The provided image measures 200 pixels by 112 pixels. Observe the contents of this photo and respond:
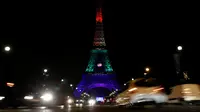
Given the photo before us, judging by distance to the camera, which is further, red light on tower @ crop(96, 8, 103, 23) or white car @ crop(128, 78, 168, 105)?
red light on tower @ crop(96, 8, 103, 23)

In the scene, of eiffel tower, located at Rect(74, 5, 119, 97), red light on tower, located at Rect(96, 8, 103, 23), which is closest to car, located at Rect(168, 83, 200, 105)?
eiffel tower, located at Rect(74, 5, 119, 97)

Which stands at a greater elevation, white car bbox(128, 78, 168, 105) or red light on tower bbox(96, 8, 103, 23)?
red light on tower bbox(96, 8, 103, 23)

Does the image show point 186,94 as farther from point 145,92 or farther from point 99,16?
point 99,16

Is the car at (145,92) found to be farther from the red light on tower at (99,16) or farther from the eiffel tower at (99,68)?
Result: the red light on tower at (99,16)

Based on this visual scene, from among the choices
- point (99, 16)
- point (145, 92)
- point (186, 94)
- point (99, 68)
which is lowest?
point (145, 92)

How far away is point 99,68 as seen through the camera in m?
117

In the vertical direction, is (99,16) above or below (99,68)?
above

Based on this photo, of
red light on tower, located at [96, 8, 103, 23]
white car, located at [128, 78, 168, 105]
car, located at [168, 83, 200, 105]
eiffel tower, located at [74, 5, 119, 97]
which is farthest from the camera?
red light on tower, located at [96, 8, 103, 23]

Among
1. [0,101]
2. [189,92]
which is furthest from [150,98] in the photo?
[0,101]

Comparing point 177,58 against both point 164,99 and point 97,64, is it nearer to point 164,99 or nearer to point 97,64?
point 164,99

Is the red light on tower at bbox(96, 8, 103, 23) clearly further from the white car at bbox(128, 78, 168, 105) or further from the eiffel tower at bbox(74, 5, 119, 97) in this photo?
the white car at bbox(128, 78, 168, 105)

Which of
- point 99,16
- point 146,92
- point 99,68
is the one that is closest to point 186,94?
point 146,92

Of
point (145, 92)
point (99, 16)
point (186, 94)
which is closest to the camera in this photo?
point (145, 92)

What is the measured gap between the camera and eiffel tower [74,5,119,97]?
10688cm
